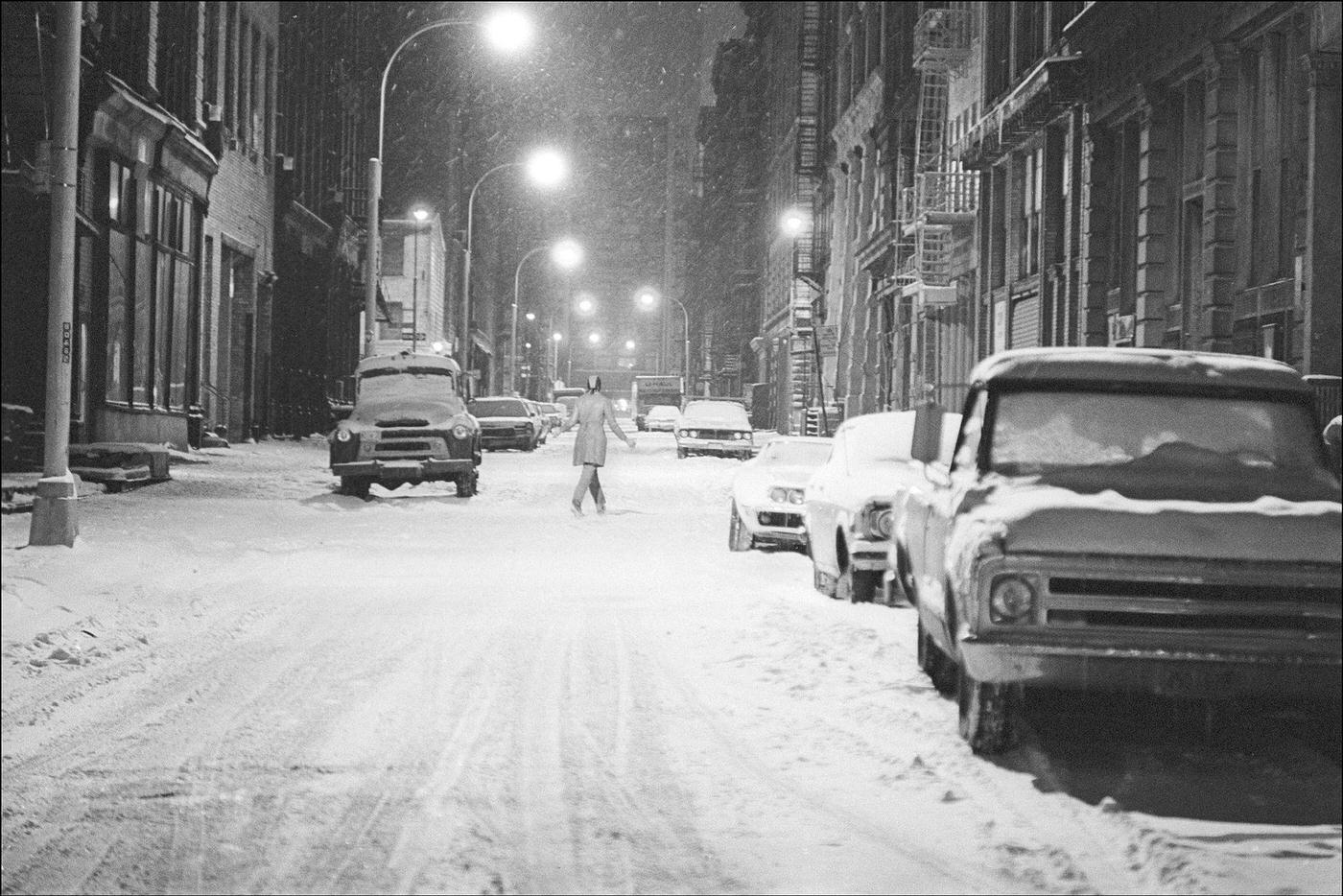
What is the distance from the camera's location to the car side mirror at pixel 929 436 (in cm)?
783

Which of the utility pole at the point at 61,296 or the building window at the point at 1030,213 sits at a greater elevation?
the building window at the point at 1030,213

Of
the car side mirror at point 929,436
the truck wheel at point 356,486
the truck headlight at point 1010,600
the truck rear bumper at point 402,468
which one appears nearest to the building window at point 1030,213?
the truck rear bumper at point 402,468

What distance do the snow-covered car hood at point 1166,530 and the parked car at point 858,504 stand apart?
3989 millimetres

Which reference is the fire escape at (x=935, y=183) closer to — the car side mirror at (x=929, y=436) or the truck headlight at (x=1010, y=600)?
the car side mirror at (x=929, y=436)

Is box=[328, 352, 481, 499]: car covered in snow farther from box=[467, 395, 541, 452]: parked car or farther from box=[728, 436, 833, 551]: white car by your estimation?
box=[467, 395, 541, 452]: parked car

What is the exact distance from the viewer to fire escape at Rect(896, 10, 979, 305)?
3734cm

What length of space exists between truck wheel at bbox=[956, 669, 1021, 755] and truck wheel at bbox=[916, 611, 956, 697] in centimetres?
123

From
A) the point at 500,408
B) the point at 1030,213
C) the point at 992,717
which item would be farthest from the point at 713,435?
the point at 992,717

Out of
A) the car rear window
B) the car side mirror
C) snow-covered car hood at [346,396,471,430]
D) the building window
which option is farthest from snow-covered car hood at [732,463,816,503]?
the car rear window

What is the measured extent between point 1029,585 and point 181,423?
345cm

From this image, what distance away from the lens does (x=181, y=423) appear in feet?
18.3

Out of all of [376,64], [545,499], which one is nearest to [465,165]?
[376,64]

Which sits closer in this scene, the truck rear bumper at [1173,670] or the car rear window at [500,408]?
the truck rear bumper at [1173,670]

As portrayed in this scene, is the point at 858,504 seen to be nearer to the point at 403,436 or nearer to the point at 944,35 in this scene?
the point at 403,436
